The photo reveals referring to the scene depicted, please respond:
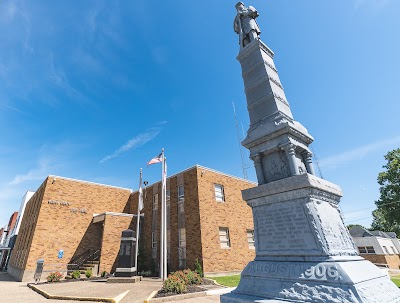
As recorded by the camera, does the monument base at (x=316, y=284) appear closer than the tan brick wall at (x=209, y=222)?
Yes

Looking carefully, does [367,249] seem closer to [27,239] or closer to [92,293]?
[92,293]

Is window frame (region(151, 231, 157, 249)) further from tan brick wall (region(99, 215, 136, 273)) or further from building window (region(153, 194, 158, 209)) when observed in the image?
tan brick wall (region(99, 215, 136, 273))

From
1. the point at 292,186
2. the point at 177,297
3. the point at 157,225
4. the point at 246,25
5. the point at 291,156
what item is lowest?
the point at 177,297

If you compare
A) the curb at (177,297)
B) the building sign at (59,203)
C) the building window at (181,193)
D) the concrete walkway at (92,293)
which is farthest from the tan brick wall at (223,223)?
the building sign at (59,203)

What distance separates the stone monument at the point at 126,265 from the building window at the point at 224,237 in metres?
6.73

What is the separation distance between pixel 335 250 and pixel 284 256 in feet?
2.85

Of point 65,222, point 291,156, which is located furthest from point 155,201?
point 291,156

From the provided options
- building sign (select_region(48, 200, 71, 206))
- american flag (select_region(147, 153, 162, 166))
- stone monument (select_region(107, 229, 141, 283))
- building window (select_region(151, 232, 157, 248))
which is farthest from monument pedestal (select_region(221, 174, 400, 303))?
building sign (select_region(48, 200, 71, 206))

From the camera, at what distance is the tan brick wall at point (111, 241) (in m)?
18.9

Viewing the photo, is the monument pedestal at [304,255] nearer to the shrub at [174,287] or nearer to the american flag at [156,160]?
the shrub at [174,287]

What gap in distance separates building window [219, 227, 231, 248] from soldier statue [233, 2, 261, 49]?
1481cm

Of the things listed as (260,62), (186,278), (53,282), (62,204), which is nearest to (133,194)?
(62,204)

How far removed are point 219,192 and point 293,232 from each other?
51.5ft

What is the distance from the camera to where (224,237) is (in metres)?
18.0
